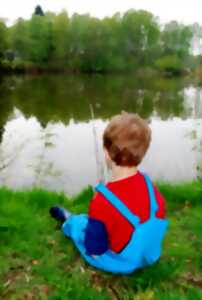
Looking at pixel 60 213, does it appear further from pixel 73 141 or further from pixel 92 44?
pixel 92 44

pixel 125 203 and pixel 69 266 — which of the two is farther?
pixel 69 266

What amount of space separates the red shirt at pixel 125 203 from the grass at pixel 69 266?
42 cm

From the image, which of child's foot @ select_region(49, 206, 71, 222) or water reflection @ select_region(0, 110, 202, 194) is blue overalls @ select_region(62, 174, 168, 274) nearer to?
child's foot @ select_region(49, 206, 71, 222)

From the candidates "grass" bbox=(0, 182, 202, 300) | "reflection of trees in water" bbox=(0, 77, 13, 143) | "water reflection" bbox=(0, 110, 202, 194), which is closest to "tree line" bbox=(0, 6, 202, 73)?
"reflection of trees in water" bbox=(0, 77, 13, 143)

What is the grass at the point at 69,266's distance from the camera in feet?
9.45

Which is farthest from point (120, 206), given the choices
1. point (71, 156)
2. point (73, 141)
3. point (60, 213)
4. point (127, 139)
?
point (73, 141)

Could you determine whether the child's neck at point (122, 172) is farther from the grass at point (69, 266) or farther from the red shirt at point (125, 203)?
the grass at point (69, 266)

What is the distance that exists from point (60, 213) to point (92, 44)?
187 ft

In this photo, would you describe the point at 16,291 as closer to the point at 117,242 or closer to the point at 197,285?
the point at 117,242

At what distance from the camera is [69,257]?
3.41 m

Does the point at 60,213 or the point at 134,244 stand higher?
the point at 134,244

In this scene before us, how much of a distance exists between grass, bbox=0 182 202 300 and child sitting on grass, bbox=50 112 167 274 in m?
0.24

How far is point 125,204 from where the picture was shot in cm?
275

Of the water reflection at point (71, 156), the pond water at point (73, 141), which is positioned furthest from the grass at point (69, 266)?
the water reflection at point (71, 156)
